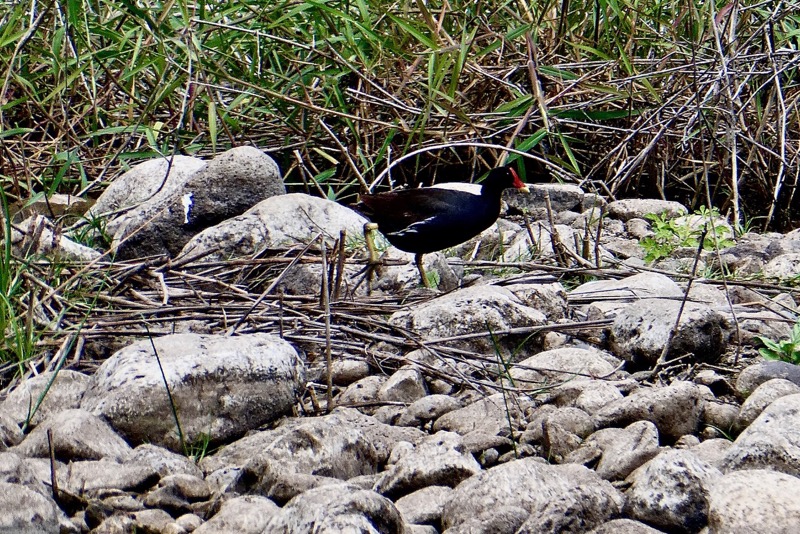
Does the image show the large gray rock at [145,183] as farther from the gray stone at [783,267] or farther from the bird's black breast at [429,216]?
the gray stone at [783,267]

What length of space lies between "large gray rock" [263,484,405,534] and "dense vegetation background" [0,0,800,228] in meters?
3.43

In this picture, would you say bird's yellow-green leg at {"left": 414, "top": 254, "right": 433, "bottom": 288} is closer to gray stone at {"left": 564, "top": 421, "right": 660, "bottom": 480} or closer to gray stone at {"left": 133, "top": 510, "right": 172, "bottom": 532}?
gray stone at {"left": 564, "top": 421, "right": 660, "bottom": 480}

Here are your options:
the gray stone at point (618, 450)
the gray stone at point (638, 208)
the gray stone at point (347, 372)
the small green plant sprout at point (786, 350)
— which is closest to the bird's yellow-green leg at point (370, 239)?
the gray stone at point (347, 372)

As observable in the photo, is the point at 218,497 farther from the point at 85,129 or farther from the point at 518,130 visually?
the point at 85,129

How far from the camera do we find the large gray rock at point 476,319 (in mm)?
3293

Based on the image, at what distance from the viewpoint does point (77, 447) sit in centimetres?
243

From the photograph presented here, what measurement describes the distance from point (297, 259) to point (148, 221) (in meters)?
1.00

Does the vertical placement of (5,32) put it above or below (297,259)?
above

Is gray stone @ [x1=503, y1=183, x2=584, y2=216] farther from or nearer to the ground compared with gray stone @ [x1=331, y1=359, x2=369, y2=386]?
nearer to the ground

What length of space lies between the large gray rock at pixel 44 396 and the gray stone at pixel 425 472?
95cm

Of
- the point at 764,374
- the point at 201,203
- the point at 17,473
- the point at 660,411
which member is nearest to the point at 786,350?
the point at 764,374

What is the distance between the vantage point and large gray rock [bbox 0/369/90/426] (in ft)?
9.04

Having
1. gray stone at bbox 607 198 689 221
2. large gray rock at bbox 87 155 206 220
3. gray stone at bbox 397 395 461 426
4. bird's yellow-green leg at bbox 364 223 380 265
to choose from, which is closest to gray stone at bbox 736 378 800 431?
gray stone at bbox 397 395 461 426

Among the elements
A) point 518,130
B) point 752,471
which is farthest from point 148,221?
point 752,471
